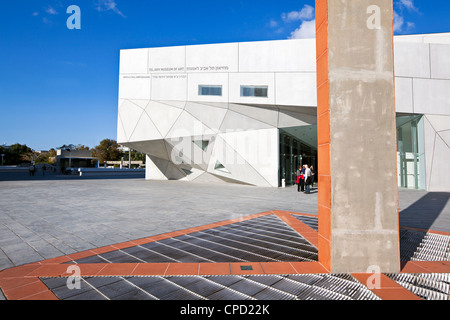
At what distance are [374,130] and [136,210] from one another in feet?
23.5

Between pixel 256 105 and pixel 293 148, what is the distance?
5595mm

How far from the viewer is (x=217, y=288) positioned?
3.00m

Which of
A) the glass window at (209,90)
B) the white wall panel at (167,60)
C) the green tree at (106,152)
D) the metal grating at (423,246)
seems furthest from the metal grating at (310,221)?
the green tree at (106,152)

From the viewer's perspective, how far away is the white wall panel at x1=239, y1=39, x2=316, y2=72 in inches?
614

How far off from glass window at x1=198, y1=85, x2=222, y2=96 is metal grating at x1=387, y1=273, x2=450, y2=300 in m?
15.0

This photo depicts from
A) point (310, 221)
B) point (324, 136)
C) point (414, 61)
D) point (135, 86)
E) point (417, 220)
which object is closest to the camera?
point (324, 136)

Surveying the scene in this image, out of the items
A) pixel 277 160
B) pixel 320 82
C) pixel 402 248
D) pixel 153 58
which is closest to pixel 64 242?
pixel 320 82

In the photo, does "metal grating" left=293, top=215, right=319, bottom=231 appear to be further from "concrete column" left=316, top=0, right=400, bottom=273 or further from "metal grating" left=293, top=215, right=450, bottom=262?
"concrete column" left=316, top=0, right=400, bottom=273

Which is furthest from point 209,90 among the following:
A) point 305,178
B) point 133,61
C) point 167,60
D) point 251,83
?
point 305,178

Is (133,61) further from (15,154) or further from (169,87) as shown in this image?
(15,154)

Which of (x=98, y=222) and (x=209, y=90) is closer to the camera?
(x=98, y=222)

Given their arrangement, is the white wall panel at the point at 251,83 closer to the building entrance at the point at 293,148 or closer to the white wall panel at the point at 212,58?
the white wall panel at the point at 212,58

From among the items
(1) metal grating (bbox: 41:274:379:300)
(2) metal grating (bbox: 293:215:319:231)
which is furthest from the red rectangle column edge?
(2) metal grating (bbox: 293:215:319:231)

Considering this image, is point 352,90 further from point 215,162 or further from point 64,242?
point 215,162
